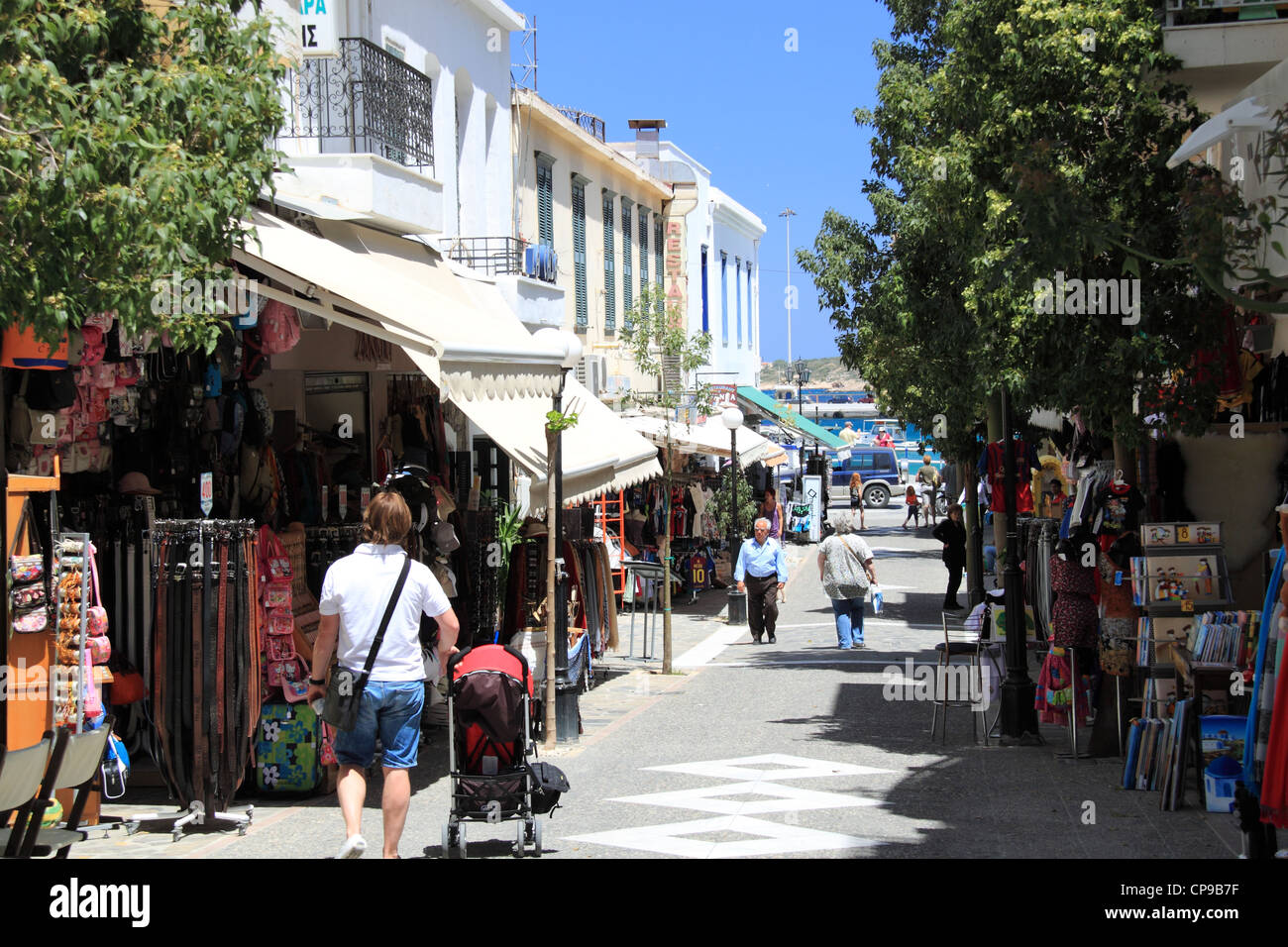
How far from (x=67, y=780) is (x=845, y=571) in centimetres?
1206

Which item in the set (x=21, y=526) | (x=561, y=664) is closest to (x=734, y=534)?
(x=561, y=664)

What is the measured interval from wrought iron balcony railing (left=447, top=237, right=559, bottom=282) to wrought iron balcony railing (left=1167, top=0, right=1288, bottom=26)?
9759 mm

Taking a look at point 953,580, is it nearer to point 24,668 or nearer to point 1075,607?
point 1075,607

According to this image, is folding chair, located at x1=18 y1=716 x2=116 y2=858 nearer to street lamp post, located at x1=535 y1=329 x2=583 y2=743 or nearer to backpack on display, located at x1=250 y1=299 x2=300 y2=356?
backpack on display, located at x1=250 y1=299 x2=300 y2=356

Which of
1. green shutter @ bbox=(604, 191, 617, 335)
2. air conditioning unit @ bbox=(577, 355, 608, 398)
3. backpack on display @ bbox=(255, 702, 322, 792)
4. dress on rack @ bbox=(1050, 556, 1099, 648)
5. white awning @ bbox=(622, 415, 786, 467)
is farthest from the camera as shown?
green shutter @ bbox=(604, 191, 617, 335)

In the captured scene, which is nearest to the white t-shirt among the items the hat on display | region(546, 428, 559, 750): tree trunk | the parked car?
the hat on display

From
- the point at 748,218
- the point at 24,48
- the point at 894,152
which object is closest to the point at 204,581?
the point at 24,48

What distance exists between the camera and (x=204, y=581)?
8.21 meters

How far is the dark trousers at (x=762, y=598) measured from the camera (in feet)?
60.9

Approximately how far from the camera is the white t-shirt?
257 inches

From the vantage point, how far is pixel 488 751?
7.48 meters

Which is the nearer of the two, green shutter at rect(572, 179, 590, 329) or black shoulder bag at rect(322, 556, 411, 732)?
black shoulder bag at rect(322, 556, 411, 732)

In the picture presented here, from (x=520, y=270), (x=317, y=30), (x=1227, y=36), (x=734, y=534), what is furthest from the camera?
(x=734, y=534)

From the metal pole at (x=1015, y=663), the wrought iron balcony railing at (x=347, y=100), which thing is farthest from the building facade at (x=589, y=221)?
the metal pole at (x=1015, y=663)
